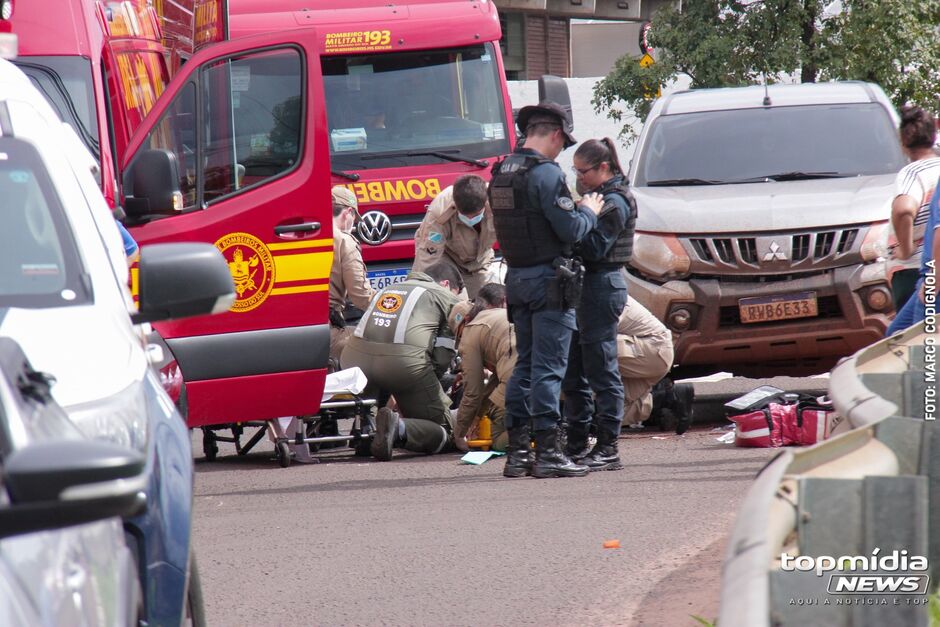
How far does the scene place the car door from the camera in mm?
7484

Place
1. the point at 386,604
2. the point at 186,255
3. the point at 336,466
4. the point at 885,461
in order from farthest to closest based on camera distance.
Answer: the point at 336,466, the point at 386,604, the point at 186,255, the point at 885,461

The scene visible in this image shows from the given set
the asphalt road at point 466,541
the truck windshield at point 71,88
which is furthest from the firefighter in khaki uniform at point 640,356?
the truck windshield at point 71,88

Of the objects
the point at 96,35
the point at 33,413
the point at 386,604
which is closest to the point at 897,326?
the point at 386,604

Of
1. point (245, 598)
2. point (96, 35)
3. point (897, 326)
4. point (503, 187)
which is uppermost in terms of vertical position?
point (96, 35)

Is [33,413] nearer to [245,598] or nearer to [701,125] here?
[245,598]

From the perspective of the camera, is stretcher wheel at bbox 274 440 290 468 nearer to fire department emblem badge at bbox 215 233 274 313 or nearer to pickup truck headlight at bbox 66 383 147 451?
fire department emblem badge at bbox 215 233 274 313

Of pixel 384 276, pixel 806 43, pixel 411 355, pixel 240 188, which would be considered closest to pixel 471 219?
pixel 384 276

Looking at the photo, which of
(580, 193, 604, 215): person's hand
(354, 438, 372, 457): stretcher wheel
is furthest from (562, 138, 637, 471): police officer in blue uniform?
(354, 438, 372, 457): stretcher wheel

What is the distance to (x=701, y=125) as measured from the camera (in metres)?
10.5

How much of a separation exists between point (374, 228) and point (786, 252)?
136 inches

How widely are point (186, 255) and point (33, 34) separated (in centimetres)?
482

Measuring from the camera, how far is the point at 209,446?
31.8 feet

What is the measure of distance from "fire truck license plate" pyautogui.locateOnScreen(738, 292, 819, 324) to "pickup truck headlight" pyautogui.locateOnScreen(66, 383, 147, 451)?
21.7 feet

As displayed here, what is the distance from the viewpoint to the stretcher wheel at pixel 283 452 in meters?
9.00
